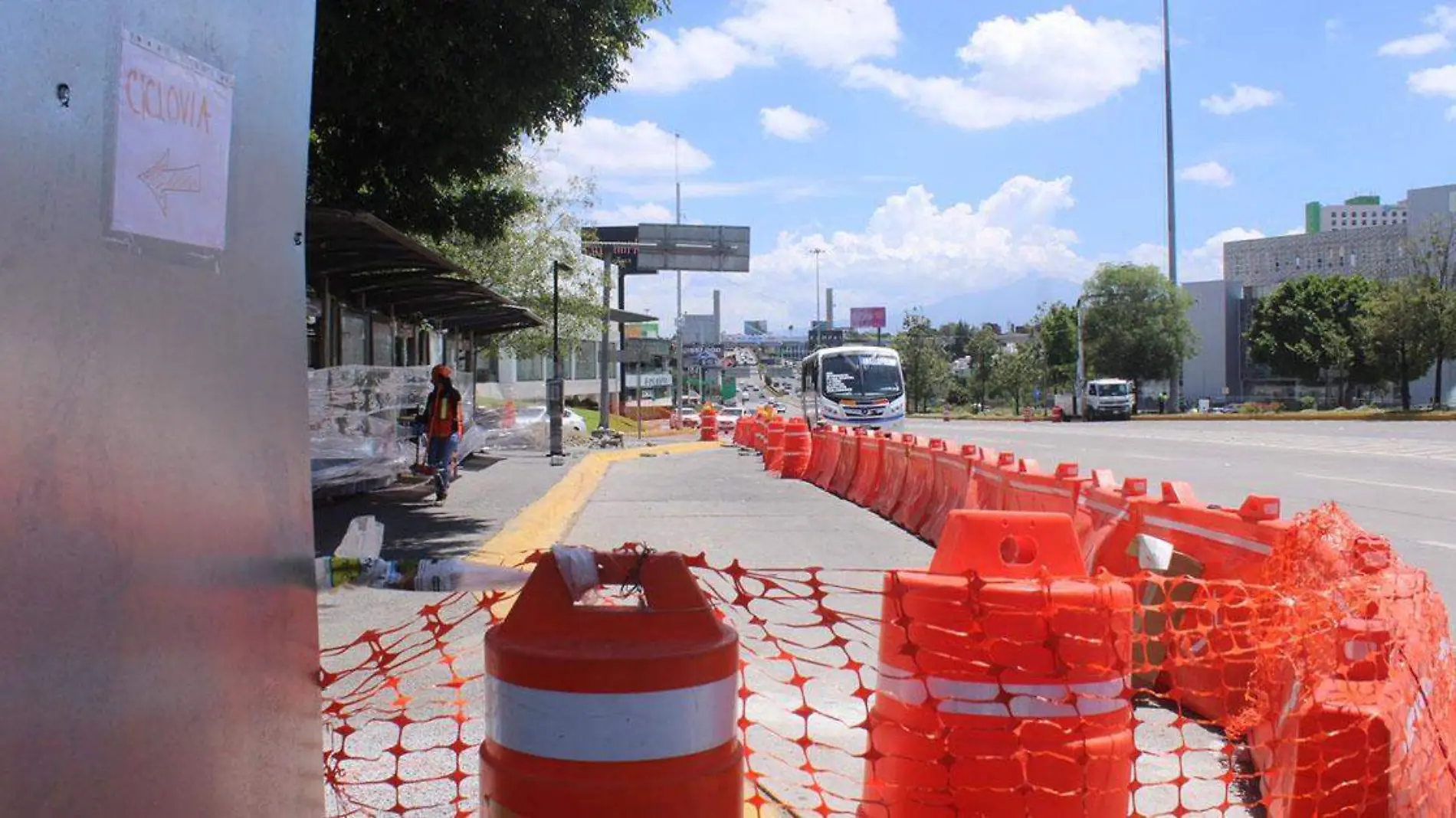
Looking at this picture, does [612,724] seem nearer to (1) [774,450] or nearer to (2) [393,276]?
(2) [393,276]

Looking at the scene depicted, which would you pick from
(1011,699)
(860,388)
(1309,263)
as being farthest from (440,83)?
(1309,263)

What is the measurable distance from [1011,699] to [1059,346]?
97.9 m

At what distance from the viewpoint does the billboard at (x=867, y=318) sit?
156 m

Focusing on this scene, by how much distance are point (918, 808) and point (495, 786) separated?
4.49 feet

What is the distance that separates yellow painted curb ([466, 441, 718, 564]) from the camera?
9.96m

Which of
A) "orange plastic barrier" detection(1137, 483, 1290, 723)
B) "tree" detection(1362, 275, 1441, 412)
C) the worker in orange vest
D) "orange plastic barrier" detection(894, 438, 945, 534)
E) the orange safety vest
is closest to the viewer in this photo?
"orange plastic barrier" detection(1137, 483, 1290, 723)

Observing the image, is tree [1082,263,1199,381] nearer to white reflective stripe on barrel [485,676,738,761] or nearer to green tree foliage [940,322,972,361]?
green tree foliage [940,322,972,361]

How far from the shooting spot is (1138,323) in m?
78.8

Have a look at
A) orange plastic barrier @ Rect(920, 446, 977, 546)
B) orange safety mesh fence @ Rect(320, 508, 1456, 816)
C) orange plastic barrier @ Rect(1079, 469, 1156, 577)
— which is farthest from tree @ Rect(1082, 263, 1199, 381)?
orange safety mesh fence @ Rect(320, 508, 1456, 816)

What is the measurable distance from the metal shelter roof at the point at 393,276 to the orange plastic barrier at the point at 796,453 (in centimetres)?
547

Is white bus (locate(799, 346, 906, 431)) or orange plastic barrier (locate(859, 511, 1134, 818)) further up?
white bus (locate(799, 346, 906, 431))

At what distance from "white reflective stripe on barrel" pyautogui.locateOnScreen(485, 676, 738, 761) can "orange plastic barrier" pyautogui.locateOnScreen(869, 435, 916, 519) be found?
1189 centimetres

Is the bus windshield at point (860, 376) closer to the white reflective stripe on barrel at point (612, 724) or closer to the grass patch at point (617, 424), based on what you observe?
the grass patch at point (617, 424)

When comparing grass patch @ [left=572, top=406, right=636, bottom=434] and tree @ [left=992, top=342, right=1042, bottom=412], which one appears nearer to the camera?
grass patch @ [left=572, top=406, right=636, bottom=434]
